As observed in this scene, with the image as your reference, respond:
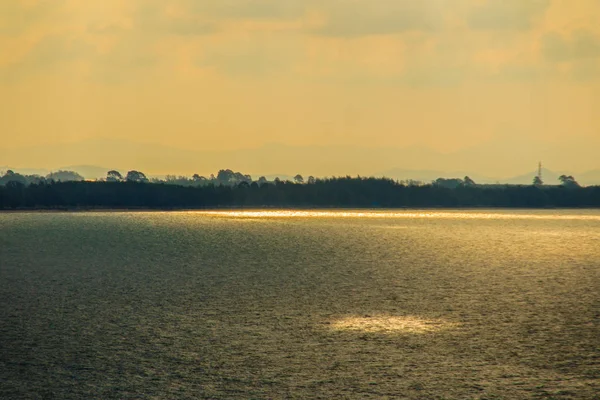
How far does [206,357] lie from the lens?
2075 centimetres

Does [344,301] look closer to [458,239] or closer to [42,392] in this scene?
[42,392]

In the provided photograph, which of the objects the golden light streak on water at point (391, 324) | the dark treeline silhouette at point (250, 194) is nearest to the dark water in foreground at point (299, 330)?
the golden light streak on water at point (391, 324)

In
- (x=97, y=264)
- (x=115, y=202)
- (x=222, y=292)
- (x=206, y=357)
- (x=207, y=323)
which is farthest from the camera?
(x=115, y=202)

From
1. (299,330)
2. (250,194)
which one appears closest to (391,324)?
(299,330)

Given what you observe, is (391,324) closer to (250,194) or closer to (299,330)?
(299,330)

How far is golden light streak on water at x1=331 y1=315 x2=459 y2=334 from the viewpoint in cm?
2489

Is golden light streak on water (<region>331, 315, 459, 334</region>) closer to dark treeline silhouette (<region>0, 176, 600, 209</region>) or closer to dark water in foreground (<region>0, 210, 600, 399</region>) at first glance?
dark water in foreground (<region>0, 210, 600, 399</region>)

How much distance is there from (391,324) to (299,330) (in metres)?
2.91

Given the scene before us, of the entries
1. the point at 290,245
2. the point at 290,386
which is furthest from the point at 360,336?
the point at 290,245

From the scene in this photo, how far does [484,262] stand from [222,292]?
916 inches

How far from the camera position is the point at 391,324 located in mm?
25906

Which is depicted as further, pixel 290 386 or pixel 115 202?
pixel 115 202

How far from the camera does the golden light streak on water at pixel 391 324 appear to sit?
24.9 metres

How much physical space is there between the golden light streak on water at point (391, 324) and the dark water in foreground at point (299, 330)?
6 centimetres
